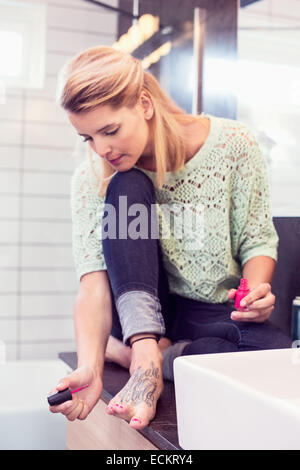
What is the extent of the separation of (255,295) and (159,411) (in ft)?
0.72

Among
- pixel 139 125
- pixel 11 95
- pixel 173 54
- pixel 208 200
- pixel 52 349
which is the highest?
pixel 173 54

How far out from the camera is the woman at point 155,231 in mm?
903

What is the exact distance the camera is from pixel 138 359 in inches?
33.9

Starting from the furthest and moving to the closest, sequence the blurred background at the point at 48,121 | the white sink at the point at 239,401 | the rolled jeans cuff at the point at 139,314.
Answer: the blurred background at the point at 48,121, the rolled jeans cuff at the point at 139,314, the white sink at the point at 239,401

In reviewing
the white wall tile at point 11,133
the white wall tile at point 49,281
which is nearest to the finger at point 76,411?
the white wall tile at point 49,281

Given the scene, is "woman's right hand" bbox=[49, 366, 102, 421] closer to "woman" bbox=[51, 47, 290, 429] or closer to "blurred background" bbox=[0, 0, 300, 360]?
"woman" bbox=[51, 47, 290, 429]

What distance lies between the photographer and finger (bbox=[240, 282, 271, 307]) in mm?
877

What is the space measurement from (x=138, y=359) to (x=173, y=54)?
1.12 meters

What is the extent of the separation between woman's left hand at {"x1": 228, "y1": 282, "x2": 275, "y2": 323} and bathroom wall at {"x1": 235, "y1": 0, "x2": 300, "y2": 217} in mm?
292

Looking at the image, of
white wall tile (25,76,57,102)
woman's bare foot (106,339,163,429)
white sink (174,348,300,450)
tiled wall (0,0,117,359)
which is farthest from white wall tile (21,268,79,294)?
white sink (174,348,300,450)

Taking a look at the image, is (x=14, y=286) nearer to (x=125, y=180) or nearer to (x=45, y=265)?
(x=45, y=265)

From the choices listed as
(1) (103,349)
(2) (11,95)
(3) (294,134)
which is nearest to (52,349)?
(2) (11,95)

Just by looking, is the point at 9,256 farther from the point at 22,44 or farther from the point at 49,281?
the point at 22,44

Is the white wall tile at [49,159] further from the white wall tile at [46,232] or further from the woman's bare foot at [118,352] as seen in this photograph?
the woman's bare foot at [118,352]
